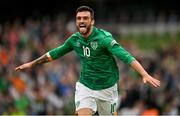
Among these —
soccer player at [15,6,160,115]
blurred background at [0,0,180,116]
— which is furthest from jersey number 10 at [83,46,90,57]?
blurred background at [0,0,180,116]

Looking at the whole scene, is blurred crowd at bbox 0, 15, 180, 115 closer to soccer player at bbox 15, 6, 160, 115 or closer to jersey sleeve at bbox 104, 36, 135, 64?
soccer player at bbox 15, 6, 160, 115

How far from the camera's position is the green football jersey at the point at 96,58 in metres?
9.84

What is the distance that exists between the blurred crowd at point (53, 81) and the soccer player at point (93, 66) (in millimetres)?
5301

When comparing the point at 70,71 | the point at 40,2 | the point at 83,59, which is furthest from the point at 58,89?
the point at 40,2

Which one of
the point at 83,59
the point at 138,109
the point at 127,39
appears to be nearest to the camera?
the point at 83,59

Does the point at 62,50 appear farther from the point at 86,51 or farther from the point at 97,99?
the point at 97,99

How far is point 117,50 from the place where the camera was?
31.5 ft

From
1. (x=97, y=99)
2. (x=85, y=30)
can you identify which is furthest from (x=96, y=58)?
(x=97, y=99)

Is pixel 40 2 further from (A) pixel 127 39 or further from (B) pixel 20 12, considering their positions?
(A) pixel 127 39

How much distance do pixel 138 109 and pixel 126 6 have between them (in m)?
12.0

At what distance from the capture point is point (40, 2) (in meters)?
26.2

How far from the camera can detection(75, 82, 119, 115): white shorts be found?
10016 millimetres

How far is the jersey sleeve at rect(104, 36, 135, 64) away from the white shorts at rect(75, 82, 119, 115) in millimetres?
707

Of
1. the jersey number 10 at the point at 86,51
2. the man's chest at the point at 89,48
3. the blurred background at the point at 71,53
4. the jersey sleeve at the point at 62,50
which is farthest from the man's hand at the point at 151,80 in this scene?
the blurred background at the point at 71,53
